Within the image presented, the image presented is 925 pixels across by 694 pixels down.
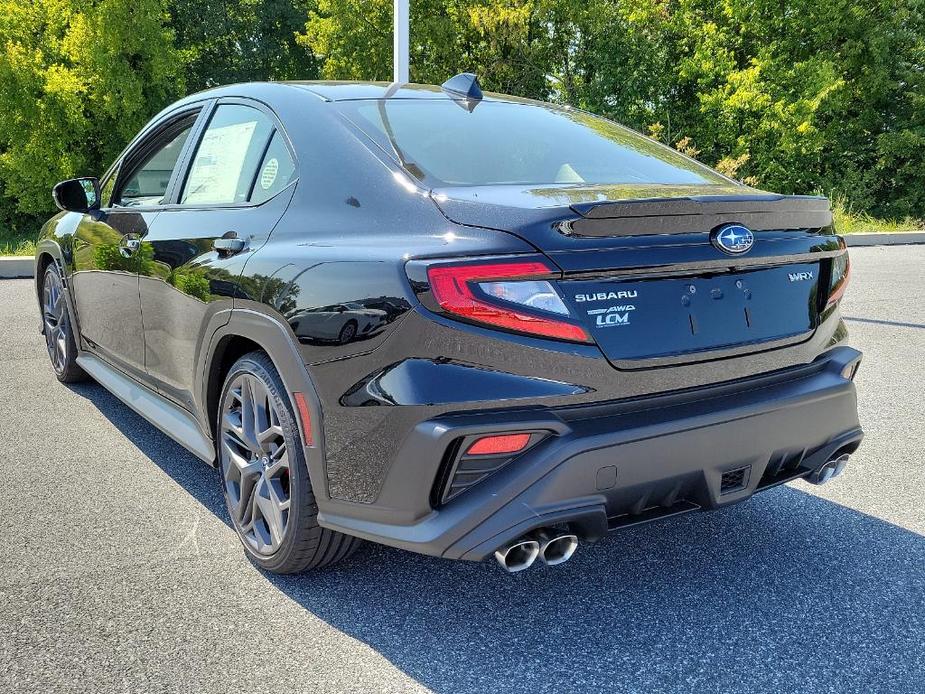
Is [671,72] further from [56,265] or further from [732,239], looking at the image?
[732,239]

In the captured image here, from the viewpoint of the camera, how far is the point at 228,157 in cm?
315

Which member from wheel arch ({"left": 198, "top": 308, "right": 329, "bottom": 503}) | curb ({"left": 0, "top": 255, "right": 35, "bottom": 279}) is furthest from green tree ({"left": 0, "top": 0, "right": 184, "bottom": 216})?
wheel arch ({"left": 198, "top": 308, "right": 329, "bottom": 503})

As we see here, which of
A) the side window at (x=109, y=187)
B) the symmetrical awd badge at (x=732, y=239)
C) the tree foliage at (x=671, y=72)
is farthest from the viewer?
the tree foliage at (x=671, y=72)

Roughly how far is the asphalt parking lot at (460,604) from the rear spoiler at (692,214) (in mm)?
1140

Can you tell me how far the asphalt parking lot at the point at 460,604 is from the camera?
2.20 meters

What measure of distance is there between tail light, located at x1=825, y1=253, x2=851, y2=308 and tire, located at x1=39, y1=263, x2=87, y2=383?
3933 millimetres

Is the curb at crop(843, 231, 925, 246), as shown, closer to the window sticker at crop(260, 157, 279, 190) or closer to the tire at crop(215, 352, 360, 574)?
the window sticker at crop(260, 157, 279, 190)

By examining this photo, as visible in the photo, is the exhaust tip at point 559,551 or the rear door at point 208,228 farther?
the rear door at point 208,228

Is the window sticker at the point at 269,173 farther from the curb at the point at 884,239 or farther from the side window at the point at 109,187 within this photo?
the curb at the point at 884,239

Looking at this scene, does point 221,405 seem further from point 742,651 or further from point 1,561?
point 742,651

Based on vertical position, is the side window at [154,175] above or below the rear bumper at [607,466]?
above

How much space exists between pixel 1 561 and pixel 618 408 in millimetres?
2149

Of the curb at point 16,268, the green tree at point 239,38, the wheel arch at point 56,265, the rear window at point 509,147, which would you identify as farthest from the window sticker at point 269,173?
the green tree at point 239,38

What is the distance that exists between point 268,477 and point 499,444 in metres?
0.95
